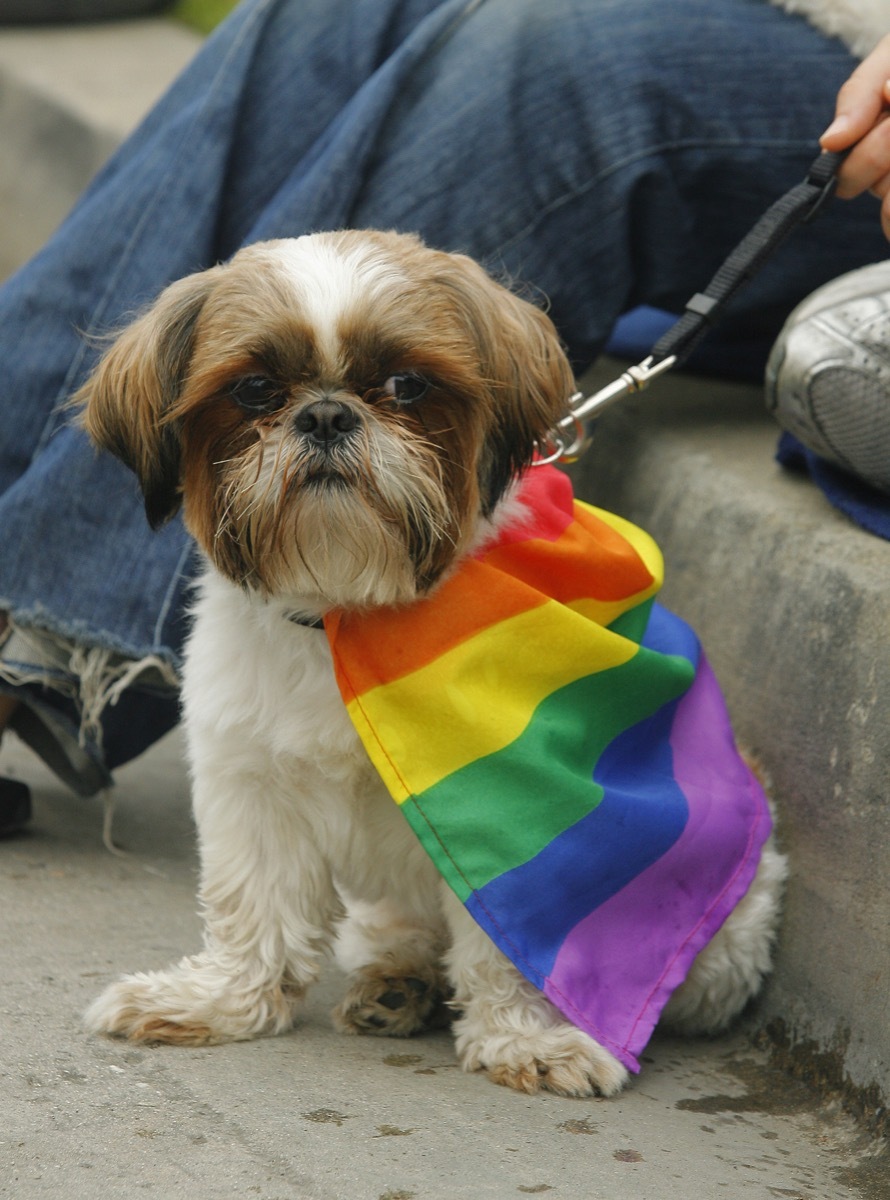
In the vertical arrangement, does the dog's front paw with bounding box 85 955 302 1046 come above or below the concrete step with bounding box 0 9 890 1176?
below

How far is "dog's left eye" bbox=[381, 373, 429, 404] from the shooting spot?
2.48 m

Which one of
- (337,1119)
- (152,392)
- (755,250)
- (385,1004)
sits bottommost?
(385,1004)

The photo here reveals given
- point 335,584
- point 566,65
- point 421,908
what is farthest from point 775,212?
point 421,908

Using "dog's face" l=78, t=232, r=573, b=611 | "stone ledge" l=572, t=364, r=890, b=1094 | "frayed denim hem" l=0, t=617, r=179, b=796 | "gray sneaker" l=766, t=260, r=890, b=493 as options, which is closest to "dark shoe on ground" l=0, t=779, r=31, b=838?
"frayed denim hem" l=0, t=617, r=179, b=796

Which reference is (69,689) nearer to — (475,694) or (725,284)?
(475,694)

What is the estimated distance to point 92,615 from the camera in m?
3.40

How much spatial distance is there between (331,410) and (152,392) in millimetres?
395

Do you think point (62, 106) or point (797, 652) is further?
point (62, 106)

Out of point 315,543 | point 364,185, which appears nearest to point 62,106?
point 364,185

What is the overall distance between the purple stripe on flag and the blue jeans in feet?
3.96

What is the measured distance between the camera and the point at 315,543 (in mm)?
2512

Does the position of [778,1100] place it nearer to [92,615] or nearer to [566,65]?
[92,615]

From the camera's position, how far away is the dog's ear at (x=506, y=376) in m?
2.61

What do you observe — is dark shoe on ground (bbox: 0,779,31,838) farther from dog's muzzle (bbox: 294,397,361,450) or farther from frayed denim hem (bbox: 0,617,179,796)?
dog's muzzle (bbox: 294,397,361,450)
